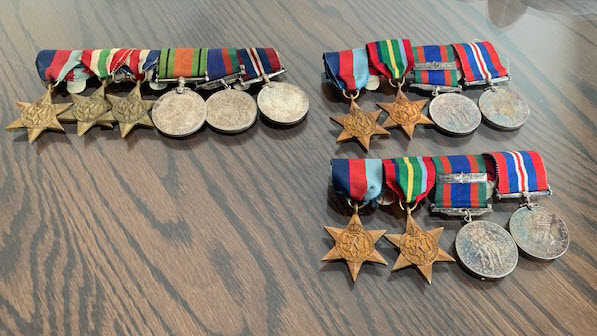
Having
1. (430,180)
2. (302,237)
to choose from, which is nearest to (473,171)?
(430,180)

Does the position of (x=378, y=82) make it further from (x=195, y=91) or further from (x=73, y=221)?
(x=73, y=221)

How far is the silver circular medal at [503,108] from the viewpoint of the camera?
4.20 feet

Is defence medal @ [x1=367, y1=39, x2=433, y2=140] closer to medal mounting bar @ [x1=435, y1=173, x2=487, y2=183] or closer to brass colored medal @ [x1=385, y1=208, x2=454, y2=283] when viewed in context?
medal mounting bar @ [x1=435, y1=173, x2=487, y2=183]

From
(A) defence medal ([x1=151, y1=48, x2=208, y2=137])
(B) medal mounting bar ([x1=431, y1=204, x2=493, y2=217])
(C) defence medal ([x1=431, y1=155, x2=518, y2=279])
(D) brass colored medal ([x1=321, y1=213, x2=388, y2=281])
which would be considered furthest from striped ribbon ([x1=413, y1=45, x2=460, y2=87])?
(A) defence medal ([x1=151, y1=48, x2=208, y2=137])

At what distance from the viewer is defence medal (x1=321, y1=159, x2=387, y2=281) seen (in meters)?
1.05

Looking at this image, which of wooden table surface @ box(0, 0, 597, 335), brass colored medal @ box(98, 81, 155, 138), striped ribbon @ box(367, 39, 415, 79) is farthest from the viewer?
striped ribbon @ box(367, 39, 415, 79)

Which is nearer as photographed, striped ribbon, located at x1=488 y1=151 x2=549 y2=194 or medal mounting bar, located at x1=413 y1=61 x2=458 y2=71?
striped ribbon, located at x1=488 y1=151 x2=549 y2=194

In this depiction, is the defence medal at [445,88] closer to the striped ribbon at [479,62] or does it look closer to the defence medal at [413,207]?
the striped ribbon at [479,62]

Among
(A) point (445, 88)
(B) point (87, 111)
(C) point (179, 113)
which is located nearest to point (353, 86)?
(A) point (445, 88)

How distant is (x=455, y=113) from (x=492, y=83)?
173mm

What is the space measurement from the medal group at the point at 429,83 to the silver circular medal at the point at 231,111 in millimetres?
234

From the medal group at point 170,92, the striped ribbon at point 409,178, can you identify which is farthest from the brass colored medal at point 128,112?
the striped ribbon at point 409,178

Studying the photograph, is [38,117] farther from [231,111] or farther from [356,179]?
[356,179]

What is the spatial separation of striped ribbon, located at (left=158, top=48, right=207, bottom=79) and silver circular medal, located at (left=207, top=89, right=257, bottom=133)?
0.09 m
